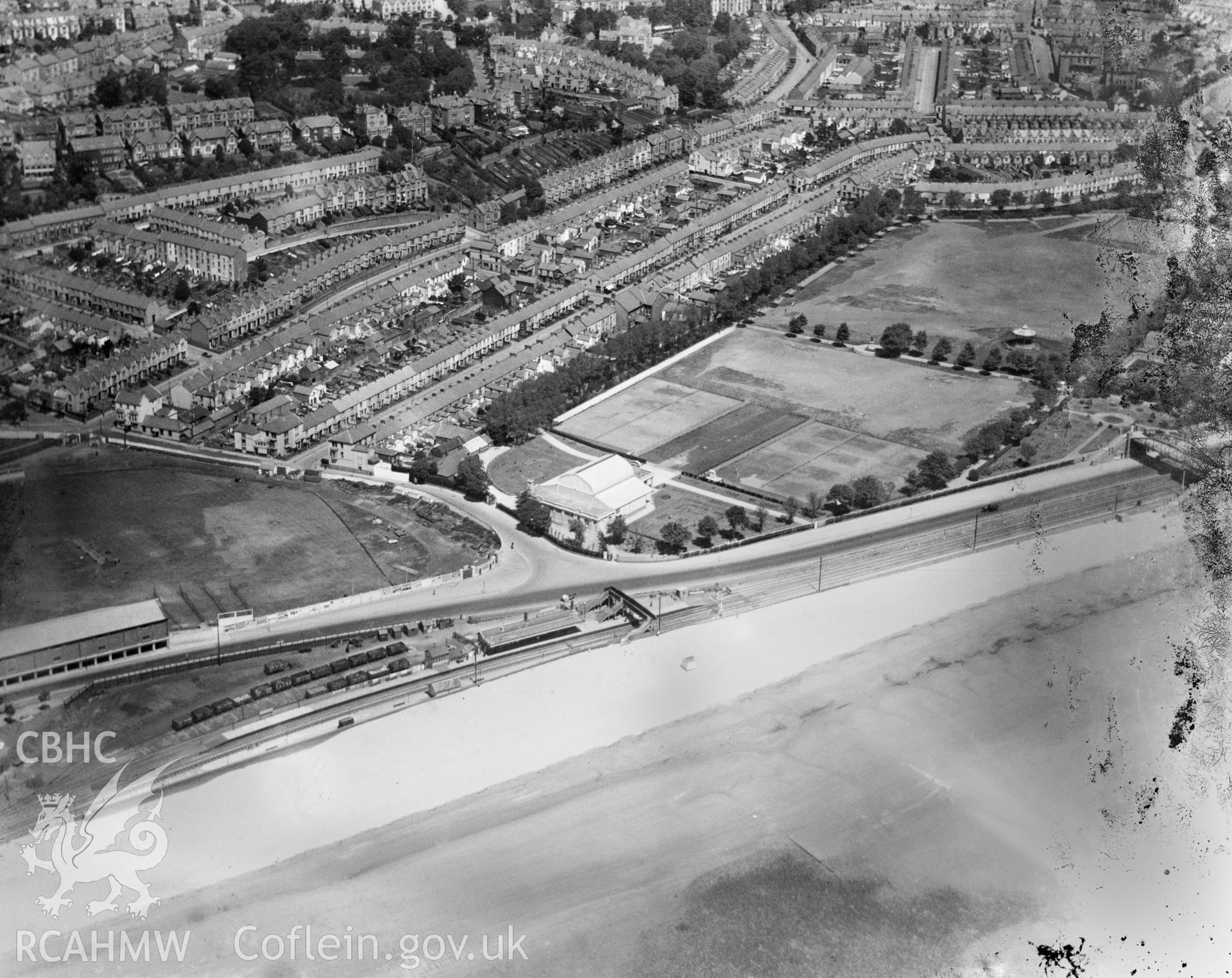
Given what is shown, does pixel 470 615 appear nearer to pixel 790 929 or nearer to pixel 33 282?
pixel 790 929

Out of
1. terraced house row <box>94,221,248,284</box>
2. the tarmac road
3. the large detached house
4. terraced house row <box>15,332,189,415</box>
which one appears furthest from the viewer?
terraced house row <box>94,221,248,284</box>

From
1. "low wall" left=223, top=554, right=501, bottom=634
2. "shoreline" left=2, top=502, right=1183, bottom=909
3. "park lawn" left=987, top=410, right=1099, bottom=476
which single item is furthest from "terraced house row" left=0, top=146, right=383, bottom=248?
"park lawn" left=987, top=410, right=1099, bottom=476

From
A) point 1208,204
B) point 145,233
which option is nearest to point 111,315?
point 145,233

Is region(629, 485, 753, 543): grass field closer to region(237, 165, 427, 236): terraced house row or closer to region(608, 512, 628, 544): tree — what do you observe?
region(608, 512, 628, 544): tree

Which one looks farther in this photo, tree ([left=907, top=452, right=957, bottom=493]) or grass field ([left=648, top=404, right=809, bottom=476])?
grass field ([left=648, top=404, right=809, bottom=476])

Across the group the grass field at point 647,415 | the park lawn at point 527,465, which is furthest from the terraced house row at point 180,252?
the park lawn at point 527,465

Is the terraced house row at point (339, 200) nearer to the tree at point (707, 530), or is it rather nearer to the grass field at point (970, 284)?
the grass field at point (970, 284)
